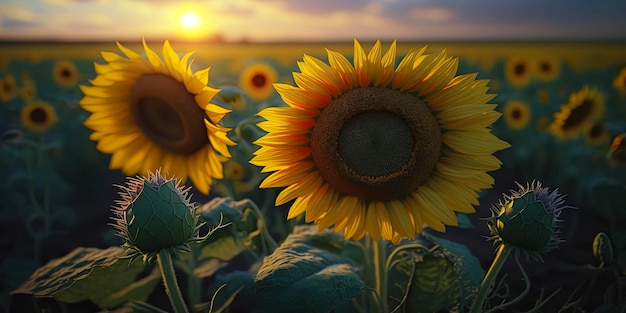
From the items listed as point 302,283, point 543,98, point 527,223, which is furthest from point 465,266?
point 543,98

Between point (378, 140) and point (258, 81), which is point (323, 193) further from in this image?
point (258, 81)

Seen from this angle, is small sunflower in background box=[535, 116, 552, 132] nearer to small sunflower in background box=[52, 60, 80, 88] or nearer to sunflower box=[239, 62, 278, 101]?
sunflower box=[239, 62, 278, 101]

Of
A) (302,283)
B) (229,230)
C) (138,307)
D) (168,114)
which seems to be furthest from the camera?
(168,114)

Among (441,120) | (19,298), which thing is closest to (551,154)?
(441,120)

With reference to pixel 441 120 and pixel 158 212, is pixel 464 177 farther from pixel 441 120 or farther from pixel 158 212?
pixel 158 212

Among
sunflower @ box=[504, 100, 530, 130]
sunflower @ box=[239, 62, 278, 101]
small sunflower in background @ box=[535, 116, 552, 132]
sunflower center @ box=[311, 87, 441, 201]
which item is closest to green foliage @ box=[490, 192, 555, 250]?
sunflower center @ box=[311, 87, 441, 201]

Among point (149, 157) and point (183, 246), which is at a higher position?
point (149, 157)
